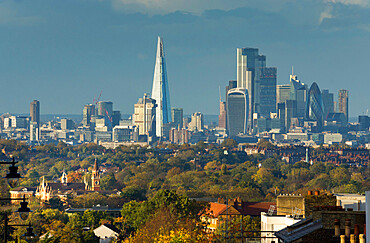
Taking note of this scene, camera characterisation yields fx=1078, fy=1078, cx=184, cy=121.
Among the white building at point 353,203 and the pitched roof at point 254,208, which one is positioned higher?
the white building at point 353,203

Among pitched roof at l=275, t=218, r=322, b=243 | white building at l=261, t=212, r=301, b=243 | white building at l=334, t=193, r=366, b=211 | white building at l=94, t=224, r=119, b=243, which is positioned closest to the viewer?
pitched roof at l=275, t=218, r=322, b=243

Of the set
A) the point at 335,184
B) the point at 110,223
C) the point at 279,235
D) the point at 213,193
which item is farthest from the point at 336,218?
the point at 335,184

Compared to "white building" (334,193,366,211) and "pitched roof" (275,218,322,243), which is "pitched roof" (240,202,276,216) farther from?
"pitched roof" (275,218,322,243)

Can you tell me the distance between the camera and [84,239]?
8156 centimetres

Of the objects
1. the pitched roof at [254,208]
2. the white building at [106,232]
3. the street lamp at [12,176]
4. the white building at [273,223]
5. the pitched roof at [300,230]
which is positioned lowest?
the white building at [106,232]

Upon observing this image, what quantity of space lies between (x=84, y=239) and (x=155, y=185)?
382ft

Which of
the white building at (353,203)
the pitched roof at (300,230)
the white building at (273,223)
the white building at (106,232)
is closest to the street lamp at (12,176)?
the pitched roof at (300,230)

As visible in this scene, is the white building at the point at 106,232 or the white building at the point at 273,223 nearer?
the white building at the point at 273,223

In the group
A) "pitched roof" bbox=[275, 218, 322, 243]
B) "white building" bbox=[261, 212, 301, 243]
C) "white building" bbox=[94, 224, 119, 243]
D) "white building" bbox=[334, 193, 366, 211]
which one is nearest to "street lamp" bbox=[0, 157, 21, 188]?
"pitched roof" bbox=[275, 218, 322, 243]

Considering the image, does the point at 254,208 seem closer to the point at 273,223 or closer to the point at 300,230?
the point at 273,223

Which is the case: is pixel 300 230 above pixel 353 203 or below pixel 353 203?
below

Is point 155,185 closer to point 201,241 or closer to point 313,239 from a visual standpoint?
point 201,241

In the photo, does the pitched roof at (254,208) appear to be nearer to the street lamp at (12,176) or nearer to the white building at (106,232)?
the white building at (106,232)

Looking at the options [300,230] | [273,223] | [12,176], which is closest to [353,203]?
[273,223]
